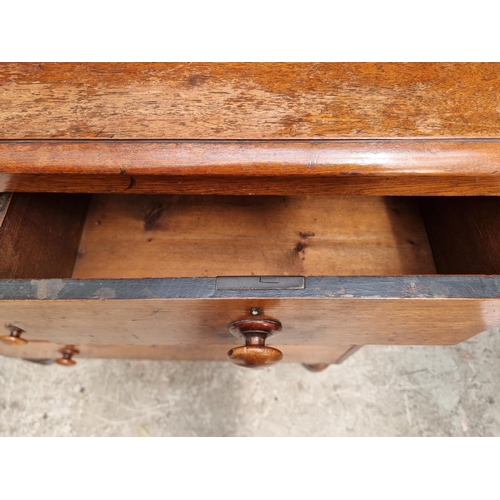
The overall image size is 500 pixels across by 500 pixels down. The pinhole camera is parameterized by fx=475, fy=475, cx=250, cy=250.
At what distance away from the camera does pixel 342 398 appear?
1088 millimetres

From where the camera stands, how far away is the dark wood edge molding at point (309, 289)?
51 centimetres

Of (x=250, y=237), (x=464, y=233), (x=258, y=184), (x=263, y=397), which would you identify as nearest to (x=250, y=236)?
(x=250, y=237)

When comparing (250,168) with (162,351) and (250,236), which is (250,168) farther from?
(162,351)

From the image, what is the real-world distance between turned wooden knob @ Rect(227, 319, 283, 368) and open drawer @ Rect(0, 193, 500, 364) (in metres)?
0.01

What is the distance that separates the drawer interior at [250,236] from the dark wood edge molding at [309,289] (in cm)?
23

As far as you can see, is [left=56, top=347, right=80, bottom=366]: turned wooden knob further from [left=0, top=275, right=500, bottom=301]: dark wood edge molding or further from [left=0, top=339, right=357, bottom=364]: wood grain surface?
[left=0, top=275, right=500, bottom=301]: dark wood edge molding

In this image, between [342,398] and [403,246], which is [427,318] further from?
[342,398]

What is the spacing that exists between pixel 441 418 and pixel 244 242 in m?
0.64

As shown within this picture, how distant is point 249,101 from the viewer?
1.87 ft

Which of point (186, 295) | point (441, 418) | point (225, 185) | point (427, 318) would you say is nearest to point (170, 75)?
point (225, 185)

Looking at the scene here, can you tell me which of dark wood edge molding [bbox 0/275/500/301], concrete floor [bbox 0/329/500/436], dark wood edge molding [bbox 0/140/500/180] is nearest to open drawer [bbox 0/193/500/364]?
dark wood edge molding [bbox 0/275/500/301]

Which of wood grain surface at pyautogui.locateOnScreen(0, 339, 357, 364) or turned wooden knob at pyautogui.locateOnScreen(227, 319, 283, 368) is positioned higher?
wood grain surface at pyautogui.locateOnScreen(0, 339, 357, 364)

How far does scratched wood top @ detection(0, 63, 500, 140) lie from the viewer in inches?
21.5

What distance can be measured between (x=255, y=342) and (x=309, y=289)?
0.37 ft
